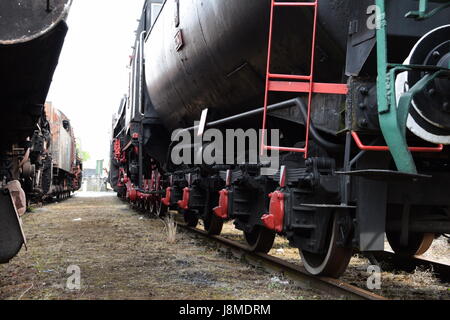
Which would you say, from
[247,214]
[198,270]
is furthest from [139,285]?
[247,214]

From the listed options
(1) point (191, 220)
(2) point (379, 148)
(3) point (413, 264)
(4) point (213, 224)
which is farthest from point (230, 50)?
(1) point (191, 220)

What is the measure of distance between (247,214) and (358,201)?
2271 mm

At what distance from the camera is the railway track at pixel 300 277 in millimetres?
3674

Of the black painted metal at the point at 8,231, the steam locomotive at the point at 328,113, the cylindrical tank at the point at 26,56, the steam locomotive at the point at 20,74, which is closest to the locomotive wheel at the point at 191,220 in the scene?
the steam locomotive at the point at 328,113

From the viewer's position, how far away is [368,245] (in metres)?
3.27

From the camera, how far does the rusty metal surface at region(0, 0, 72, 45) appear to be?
7.60ft

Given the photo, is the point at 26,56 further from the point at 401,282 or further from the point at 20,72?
the point at 401,282

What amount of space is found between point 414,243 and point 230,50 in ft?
8.76

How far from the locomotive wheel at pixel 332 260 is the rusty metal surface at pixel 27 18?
2.49 m

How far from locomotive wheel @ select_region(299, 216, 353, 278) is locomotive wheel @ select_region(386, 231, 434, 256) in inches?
33.1

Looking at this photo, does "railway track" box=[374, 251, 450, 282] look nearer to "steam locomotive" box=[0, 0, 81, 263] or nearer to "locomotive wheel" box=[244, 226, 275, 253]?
"locomotive wheel" box=[244, 226, 275, 253]
